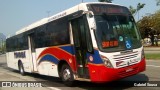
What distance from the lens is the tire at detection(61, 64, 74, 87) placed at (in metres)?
12.7

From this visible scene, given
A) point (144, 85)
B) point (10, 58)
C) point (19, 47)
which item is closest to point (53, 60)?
point (144, 85)

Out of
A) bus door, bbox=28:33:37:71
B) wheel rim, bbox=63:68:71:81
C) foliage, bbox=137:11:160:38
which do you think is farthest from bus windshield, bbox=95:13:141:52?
foliage, bbox=137:11:160:38

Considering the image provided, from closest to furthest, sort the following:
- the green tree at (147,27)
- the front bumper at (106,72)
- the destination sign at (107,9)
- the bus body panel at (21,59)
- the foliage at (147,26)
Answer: the front bumper at (106,72), the destination sign at (107,9), the bus body panel at (21,59), the foliage at (147,26), the green tree at (147,27)

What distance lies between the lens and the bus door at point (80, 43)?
11312 millimetres

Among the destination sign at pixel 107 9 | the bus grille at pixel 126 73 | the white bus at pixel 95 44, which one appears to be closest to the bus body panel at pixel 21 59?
the white bus at pixel 95 44

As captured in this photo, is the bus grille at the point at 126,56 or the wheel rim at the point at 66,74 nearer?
the bus grille at the point at 126,56

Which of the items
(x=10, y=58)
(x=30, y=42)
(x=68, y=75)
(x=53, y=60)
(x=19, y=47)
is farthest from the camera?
(x=10, y=58)

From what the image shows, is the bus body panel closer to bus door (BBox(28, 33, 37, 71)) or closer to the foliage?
bus door (BBox(28, 33, 37, 71))

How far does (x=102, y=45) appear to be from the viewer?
34.7 ft

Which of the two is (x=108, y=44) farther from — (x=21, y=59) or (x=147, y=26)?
(x=147, y=26)

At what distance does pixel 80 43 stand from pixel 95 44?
1.21 metres

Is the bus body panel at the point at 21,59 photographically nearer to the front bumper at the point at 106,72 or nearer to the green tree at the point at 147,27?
the front bumper at the point at 106,72

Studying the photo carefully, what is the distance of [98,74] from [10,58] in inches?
612

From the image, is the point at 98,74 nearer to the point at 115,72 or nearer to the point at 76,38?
the point at 115,72
